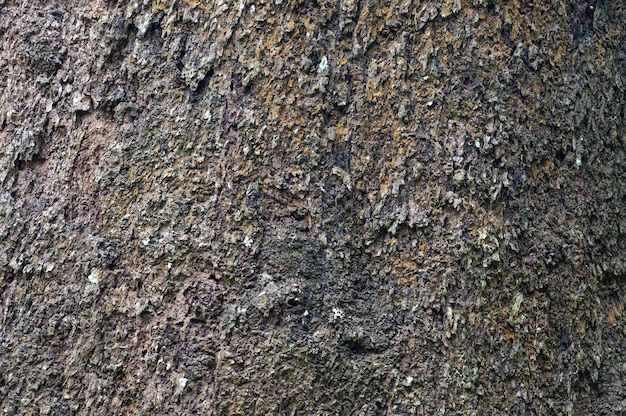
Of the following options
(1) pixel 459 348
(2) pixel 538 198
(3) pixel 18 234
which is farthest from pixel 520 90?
(3) pixel 18 234

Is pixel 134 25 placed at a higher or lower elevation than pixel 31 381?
higher

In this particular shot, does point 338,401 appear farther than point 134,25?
No

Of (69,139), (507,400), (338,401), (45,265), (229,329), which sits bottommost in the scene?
(507,400)

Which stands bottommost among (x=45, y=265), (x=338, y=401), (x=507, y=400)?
(x=507, y=400)

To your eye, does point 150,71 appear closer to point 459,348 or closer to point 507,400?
point 459,348

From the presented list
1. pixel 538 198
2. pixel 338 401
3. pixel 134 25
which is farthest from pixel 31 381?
pixel 538 198

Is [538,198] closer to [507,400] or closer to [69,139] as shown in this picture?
[507,400]
